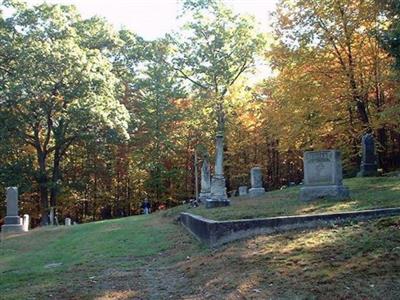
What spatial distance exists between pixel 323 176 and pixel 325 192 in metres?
0.53

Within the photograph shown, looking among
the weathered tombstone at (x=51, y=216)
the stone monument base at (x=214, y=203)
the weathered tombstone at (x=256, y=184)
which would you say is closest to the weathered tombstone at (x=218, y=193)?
the stone monument base at (x=214, y=203)

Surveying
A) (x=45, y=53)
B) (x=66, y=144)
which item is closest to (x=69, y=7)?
(x=45, y=53)

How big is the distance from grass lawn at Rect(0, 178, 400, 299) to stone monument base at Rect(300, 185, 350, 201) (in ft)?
7.84

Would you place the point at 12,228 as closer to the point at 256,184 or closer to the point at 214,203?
the point at 214,203

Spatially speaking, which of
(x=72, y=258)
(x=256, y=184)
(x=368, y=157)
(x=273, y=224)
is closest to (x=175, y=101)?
(x=256, y=184)

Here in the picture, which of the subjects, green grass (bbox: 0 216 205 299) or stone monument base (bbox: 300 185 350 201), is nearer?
green grass (bbox: 0 216 205 299)

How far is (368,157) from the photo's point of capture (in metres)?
20.9

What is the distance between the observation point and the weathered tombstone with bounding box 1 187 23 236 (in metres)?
22.2

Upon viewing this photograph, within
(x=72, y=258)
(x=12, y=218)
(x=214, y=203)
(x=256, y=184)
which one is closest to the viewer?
(x=72, y=258)

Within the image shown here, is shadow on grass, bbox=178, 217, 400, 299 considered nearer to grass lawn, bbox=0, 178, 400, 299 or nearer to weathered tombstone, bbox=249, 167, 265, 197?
grass lawn, bbox=0, 178, 400, 299

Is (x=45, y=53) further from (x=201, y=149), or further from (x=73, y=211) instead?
(x=73, y=211)

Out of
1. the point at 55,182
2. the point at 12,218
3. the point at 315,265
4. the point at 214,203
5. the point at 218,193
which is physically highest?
the point at 55,182

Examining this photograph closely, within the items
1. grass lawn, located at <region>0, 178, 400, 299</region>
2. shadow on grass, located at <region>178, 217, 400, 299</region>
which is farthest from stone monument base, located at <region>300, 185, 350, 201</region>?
shadow on grass, located at <region>178, 217, 400, 299</region>

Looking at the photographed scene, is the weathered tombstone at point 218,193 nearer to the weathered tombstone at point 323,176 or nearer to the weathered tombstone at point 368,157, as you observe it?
the weathered tombstone at point 323,176
